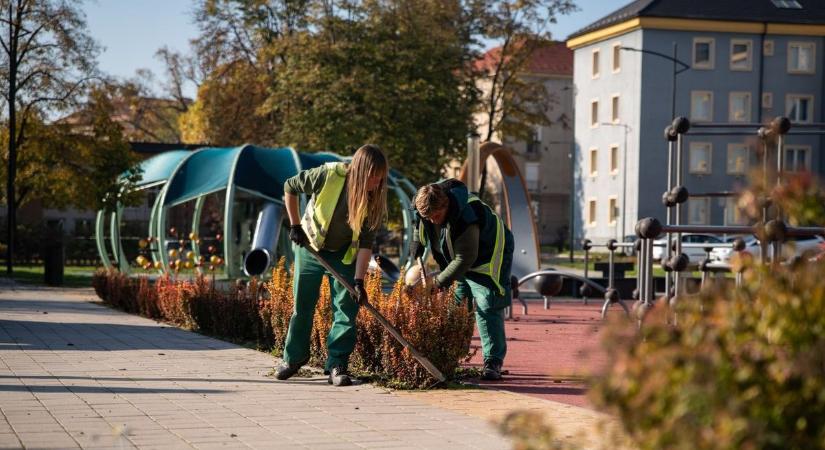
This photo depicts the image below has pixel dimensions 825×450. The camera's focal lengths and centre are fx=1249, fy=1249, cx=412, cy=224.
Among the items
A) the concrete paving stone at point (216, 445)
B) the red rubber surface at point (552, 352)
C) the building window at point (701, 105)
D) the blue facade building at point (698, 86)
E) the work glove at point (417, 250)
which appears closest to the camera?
the red rubber surface at point (552, 352)

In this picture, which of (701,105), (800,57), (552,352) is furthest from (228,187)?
(800,57)

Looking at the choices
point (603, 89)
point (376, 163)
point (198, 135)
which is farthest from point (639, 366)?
point (603, 89)

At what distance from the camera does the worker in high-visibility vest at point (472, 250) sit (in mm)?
9133

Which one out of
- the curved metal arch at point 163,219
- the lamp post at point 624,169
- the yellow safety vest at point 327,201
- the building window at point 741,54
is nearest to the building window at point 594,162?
the lamp post at point 624,169

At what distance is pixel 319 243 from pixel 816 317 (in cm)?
623

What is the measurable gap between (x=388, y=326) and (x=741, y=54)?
5806 cm

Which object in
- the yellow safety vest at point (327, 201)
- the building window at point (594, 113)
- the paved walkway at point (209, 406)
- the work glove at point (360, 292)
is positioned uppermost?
the building window at point (594, 113)

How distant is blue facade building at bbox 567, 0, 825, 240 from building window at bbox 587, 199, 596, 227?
1528 mm

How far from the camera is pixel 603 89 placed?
2589 inches

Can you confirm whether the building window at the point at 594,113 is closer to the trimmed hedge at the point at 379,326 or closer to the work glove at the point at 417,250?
the trimmed hedge at the point at 379,326

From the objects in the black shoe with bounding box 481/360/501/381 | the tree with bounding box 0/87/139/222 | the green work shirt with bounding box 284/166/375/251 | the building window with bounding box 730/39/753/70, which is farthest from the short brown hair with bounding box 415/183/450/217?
the building window with bounding box 730/39/753/70

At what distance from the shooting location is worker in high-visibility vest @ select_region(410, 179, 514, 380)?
30.0 ft

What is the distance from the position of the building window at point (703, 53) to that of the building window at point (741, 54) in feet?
3.71

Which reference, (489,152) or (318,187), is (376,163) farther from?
(489,152)
